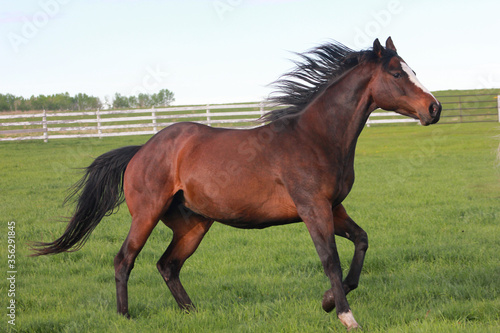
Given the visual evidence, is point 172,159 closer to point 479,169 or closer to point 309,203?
point 309,203

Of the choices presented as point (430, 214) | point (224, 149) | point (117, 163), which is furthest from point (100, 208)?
point (430, 214)

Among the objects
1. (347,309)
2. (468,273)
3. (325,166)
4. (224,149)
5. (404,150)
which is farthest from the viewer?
(404,150)

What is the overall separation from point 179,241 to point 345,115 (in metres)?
2.04

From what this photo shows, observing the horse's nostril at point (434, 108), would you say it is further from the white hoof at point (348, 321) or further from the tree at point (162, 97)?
the tree at point (162, 97)

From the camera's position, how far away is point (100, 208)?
5.27m

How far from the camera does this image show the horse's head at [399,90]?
3941mm

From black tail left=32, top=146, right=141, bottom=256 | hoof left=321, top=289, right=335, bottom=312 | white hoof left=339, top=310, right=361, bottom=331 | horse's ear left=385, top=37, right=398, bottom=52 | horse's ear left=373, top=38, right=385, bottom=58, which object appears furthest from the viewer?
black tail left=32, top=146, right=141, bottom=256

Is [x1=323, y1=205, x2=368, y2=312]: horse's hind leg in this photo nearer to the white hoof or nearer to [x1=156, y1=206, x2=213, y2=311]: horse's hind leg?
the white hoof

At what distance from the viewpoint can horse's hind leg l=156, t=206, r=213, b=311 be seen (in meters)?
4.90

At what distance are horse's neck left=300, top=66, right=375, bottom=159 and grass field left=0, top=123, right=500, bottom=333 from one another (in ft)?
4.75

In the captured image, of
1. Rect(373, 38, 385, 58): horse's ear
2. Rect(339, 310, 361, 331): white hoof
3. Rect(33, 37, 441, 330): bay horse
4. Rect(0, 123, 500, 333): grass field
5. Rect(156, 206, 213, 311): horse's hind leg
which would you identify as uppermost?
Rect(373, 38, 385, 58): horse's ear

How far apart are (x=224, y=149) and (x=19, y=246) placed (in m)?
4.26

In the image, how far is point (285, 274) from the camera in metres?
5.61

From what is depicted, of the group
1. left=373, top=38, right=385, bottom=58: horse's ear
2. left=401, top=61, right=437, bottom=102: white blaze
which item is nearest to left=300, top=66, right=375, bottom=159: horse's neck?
left=373, top=38, right=385, bottom=58: horse's ear
